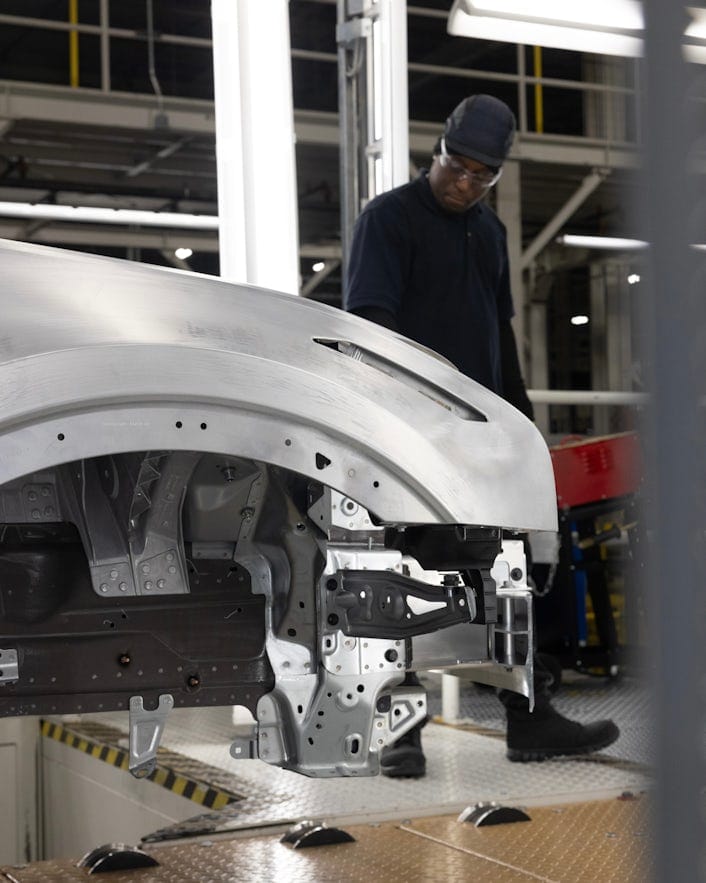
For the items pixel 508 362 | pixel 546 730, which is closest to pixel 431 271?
pixel 508 362

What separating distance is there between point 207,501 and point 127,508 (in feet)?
0.62

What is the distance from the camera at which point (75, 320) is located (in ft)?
7.38

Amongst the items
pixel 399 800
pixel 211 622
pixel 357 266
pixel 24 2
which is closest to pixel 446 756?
pixel 399 800

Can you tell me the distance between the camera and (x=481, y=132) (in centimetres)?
402

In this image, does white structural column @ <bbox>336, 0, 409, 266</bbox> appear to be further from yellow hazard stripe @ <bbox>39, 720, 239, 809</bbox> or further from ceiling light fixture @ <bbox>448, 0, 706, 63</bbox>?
yellow hazard stripe @ <bbox>39, 720, 239, 809</bbox>

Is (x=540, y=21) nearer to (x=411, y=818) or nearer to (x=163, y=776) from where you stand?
(x=411, y=818)

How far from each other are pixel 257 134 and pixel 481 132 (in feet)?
4.27

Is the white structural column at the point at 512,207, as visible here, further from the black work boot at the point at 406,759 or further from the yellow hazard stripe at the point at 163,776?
the black work boot at the point at 406,759

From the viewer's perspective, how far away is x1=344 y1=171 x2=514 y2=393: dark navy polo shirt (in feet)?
13.5

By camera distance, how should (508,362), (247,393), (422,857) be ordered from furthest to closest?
(508,362)
(422,857)
(247,393)

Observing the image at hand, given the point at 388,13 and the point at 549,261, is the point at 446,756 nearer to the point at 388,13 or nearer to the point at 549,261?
the point at 388,13

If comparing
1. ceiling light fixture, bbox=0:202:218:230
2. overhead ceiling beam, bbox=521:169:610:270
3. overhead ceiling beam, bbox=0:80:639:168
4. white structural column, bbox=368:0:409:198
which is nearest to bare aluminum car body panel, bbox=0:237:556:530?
white structural column, bbox=368:0:409:198

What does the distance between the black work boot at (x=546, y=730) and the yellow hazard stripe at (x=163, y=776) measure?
98 cm

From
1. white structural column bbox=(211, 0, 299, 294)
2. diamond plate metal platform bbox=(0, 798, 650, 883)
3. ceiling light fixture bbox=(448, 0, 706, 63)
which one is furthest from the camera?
white structural column bbox=(211, 0, 299, 294)
